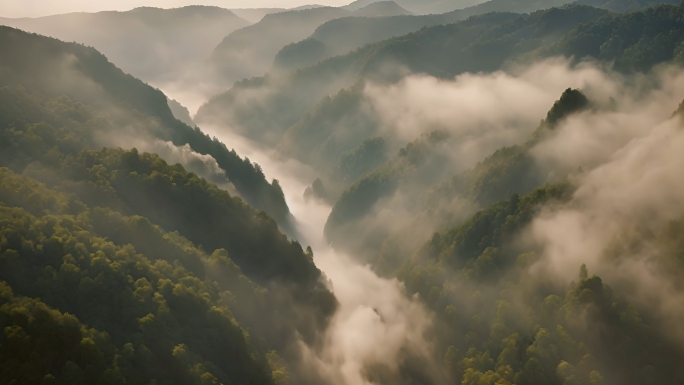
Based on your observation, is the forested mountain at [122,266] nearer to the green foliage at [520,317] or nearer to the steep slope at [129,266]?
the steep slope at [129,266]

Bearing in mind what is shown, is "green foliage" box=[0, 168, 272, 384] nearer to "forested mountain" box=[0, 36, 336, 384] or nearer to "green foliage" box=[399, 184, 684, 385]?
"forested mountain" box=[0, 36, 336, 384]

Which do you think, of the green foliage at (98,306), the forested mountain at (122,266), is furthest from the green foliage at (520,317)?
the green foliage at (98,306)

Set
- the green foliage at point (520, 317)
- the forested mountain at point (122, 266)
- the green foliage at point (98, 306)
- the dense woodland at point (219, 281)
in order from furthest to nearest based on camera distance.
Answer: the green foliage at point (520, 317)
the dense woodland at point (219, 281)
the forested mountain at point (122, 266)
the green foliage at point (98, 306)

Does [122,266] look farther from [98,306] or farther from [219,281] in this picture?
[219,281]

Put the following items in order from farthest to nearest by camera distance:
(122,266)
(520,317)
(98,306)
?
(520,317) < (122,266) < (98,306)

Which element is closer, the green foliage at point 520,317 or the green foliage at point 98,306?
the green foliage at point 98,306

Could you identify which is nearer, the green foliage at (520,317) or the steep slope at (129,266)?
the steep slope at (129,266)

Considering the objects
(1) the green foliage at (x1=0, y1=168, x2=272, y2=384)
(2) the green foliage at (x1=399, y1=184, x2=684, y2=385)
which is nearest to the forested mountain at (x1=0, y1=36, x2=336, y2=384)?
(1) the green foliage at (x1=0, y1=168, x2=272, y2=384)

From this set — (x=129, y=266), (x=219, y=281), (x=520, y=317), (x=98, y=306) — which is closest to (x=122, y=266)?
(x=129, y=266)

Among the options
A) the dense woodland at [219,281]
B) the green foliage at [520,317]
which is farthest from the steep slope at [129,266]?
the green foliage at [520,317]

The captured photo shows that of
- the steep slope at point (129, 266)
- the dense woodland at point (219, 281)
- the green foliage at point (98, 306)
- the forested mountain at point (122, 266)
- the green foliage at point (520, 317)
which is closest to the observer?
the green foliage at point (98, 306)

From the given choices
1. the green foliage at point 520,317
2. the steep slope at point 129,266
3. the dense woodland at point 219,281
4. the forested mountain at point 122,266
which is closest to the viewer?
the forested mountain at point 122,266

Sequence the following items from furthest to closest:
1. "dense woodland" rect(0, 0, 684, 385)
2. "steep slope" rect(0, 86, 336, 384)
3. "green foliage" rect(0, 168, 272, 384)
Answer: "dense woodland" rect(0, 0, 684, 385)
"steep slope" rect(0, 86, 336, 384)
"green foliage" rect(0, 168, 272, 384)
